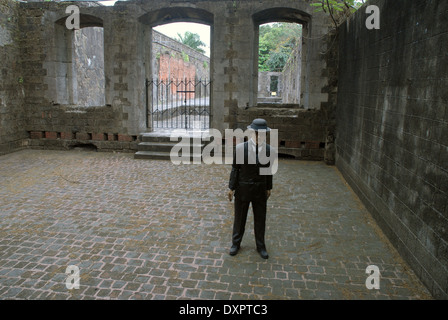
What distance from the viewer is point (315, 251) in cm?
487

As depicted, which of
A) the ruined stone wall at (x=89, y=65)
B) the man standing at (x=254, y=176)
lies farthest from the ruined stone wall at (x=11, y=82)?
the man standing at (x=254, y=176)

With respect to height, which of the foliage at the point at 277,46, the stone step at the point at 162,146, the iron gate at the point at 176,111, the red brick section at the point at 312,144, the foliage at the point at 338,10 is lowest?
the stone step at the point at 162,146

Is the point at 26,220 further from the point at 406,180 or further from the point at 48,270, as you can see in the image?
the point at 406,180

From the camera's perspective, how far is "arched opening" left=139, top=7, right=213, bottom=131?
37.9ft

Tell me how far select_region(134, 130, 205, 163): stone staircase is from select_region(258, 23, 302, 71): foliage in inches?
1062

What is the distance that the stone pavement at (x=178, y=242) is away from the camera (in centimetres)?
393

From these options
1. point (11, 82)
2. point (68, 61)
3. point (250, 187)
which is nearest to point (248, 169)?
point (250, 187)

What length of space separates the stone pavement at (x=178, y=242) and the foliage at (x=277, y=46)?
30758mm

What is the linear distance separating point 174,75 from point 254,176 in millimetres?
20952

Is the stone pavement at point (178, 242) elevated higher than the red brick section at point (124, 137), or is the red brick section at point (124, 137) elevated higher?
the red brick section at point (124, 137)

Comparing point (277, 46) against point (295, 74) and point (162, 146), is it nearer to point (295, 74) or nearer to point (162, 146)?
point (295, 74)

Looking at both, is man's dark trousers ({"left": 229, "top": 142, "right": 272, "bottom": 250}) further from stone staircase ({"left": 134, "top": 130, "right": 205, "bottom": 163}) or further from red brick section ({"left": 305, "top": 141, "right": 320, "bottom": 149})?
red brick section ({"left": 305, "top": 141, "right": 320, "bottom": 149})

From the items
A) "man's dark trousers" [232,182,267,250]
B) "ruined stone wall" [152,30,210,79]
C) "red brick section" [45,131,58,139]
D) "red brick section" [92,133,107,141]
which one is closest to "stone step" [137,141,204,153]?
"red brick section" [92,133,107,141]

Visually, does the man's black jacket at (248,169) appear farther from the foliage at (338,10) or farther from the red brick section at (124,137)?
the red brick section at (124,137)
